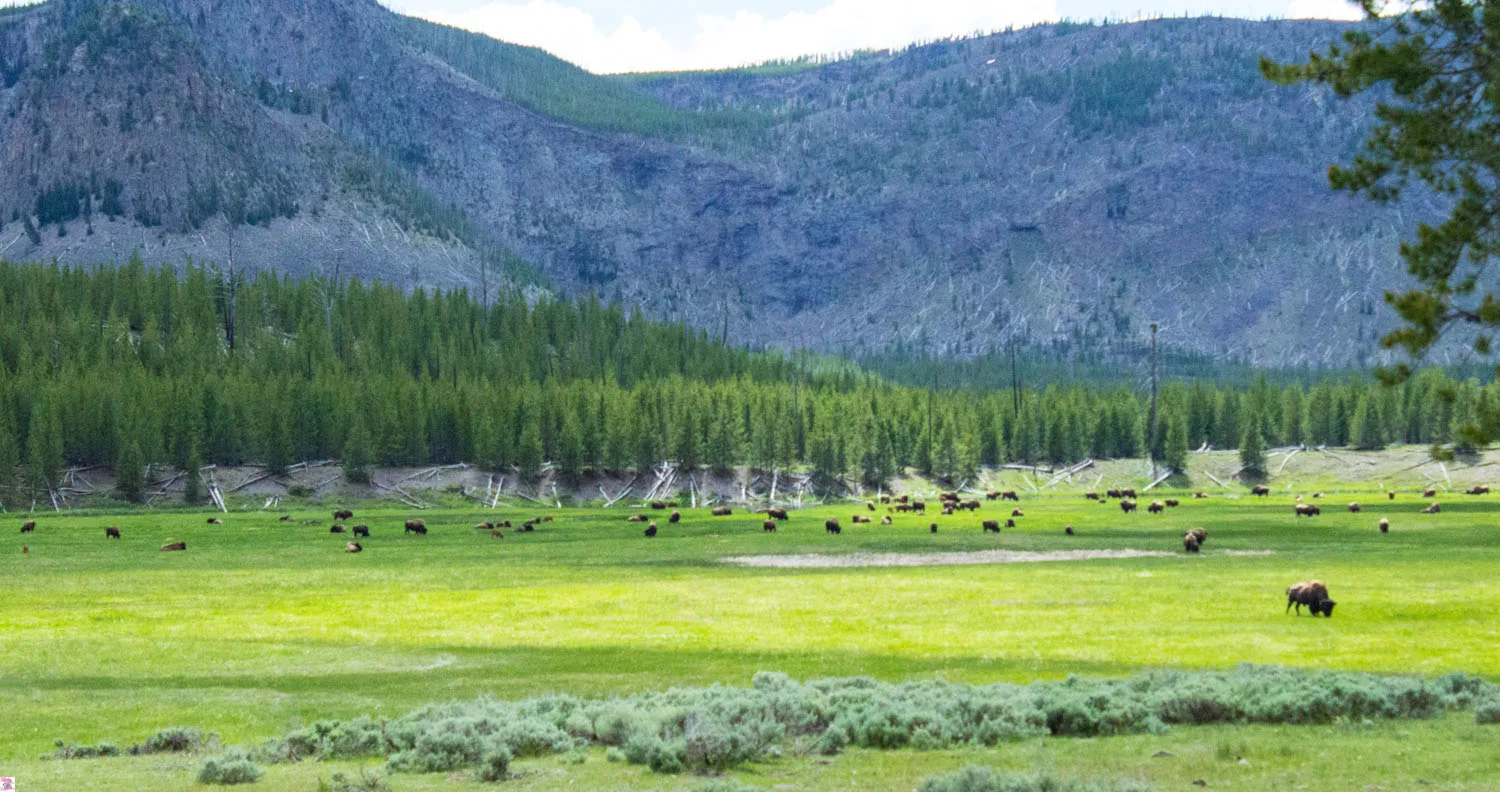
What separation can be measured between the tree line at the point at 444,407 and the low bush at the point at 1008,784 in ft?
350

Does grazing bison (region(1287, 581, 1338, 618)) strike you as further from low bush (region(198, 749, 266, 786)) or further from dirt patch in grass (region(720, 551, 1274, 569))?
low bush (region(198, 749, 266, 786))

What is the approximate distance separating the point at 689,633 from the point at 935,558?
105 ft

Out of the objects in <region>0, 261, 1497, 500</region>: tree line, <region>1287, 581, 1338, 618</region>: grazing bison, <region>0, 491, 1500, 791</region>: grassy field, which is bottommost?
<region>0, 491, 1500, 791</region>: grassy field

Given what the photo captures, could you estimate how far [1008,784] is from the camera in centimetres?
1838

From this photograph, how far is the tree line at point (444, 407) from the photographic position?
128 metres

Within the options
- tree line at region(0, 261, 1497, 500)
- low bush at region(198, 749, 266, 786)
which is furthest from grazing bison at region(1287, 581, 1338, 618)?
tree line at region(0, 261, 1497, 500)

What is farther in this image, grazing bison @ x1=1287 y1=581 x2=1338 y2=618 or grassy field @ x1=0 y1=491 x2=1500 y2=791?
grazing bison @ x1=1287 y1=581 x2=1338 y2=618

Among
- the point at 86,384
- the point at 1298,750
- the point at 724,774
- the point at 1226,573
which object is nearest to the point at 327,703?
the point at 724,774

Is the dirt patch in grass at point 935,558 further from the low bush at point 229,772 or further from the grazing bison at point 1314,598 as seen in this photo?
the low bush at point 229,772

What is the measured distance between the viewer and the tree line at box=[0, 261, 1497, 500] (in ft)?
420

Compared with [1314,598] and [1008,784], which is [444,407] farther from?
[1008,784]

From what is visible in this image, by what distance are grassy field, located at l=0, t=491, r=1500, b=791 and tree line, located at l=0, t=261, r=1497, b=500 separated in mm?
53238

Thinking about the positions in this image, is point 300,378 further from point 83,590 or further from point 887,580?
point 887,580

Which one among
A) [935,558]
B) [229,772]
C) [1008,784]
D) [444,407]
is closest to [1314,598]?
[1008,784]
